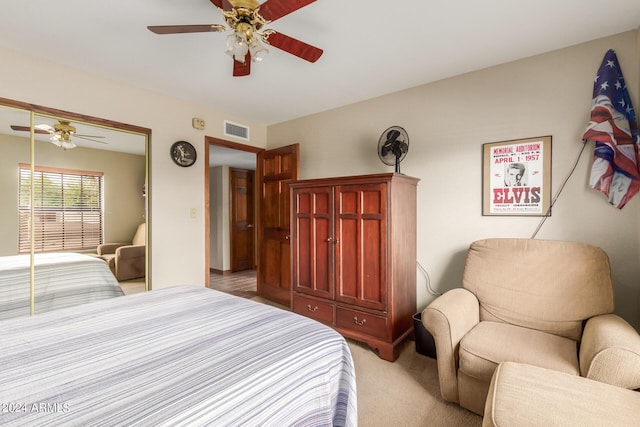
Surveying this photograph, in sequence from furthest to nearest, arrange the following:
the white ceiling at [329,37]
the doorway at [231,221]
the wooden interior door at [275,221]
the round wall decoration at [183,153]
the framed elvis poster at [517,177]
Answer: the doorway at [231,221]
the wooden interior door at [275,221]
the round wall decoration at [183,153]
the framed elvis poster at [517,177]
the white ceiling at [329,37]

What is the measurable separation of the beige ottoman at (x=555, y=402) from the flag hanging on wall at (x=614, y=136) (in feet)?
4.47

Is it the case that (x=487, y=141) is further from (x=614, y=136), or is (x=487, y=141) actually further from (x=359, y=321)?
(x=359, y=321)

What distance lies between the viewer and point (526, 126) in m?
2.23

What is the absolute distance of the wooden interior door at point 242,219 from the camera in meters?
5.67

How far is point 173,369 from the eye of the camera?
2.83 ft

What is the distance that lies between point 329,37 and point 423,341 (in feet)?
8.00

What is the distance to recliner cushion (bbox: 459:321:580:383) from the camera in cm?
147

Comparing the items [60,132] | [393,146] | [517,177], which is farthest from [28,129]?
[517,177]

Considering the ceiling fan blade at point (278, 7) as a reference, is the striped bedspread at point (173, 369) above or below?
below

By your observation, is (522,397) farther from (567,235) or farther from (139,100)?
(139,100)

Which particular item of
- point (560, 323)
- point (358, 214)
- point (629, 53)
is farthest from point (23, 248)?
point (629, 53)

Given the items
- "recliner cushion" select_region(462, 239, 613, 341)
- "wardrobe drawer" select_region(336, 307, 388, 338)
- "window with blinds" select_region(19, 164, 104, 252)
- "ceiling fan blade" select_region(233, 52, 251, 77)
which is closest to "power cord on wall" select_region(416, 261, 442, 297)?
"recliner cushion" select_region(462, 239, 613, 341)

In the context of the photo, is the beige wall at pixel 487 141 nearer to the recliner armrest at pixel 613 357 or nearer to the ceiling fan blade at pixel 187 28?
the recliner armrest at pixel 613 357

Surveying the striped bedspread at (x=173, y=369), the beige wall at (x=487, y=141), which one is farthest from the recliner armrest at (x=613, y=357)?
the striped bedspread at (x=173, y=369)
